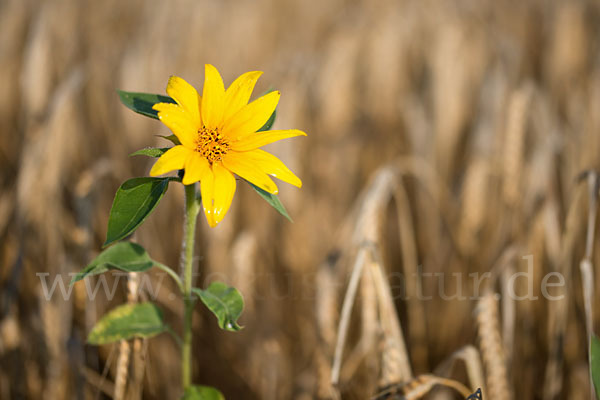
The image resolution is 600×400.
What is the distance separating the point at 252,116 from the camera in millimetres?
Answer: 595

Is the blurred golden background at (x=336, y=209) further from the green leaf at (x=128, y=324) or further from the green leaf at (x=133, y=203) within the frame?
the green leaf at (x=133, y=203)

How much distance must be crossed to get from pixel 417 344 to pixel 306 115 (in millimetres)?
1057

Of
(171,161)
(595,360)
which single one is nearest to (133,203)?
(171,161)

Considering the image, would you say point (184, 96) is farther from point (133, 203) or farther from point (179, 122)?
point (133, 203)

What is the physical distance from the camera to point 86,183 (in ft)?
3.52

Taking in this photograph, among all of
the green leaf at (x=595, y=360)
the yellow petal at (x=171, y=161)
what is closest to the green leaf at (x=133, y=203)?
the yellow petal at (x=171, y=161)

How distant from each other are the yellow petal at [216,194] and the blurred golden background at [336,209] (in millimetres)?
375

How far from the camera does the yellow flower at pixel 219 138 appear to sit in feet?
1.75

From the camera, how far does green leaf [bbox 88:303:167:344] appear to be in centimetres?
68

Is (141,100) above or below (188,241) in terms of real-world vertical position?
above

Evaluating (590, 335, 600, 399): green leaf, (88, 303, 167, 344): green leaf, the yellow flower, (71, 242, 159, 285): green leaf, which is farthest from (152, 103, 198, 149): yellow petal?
(590, 335, 600, 399): green leaf

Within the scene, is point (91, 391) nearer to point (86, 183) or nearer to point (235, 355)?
point (235, 355)

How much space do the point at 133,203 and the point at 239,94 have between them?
0.19m

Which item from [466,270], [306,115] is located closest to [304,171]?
[306,115]
